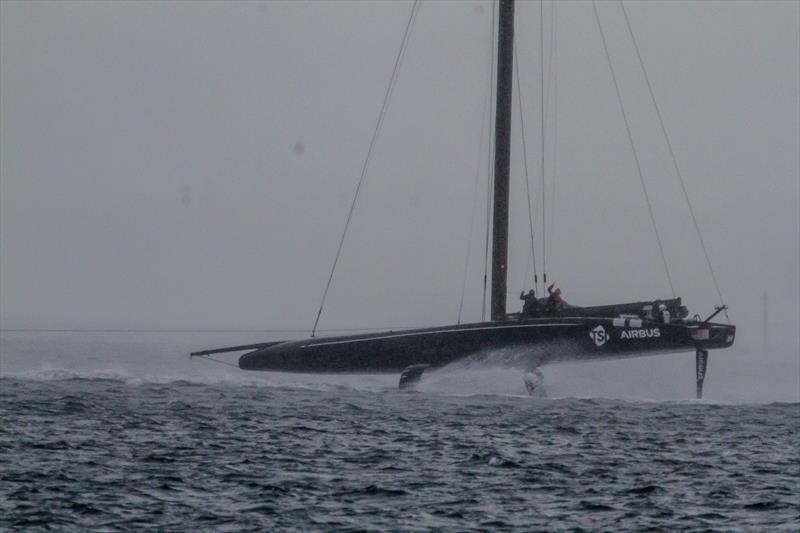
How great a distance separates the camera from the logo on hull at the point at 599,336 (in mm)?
29297

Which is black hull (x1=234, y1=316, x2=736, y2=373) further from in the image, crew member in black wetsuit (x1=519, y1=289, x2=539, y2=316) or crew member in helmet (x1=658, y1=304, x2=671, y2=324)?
crew member in black wetsuit (x1=519, y1=289, x2=539, y2=316)

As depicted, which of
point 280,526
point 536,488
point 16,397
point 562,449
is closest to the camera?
point 280,526

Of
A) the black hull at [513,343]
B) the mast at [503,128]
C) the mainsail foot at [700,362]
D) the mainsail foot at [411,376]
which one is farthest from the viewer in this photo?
the mast at [503,128]

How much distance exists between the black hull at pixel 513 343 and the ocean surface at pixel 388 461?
667 mm

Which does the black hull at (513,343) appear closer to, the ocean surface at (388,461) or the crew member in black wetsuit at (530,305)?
the ocean surface at (388,461)

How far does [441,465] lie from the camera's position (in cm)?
1875

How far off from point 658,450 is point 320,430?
5478 mm

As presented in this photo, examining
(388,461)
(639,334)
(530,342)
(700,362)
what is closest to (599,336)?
(639,334)

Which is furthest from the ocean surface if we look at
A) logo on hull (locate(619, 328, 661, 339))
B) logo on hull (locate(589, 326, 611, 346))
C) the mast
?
the mast

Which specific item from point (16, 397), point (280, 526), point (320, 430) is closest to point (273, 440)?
point (320, 430)

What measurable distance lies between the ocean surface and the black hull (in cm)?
67

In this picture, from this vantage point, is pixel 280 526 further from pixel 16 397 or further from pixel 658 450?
pixel 16 397

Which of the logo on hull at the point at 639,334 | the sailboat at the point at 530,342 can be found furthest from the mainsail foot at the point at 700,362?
the logo on hull at the point at 639,334

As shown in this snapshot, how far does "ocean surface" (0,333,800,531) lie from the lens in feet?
48.2
